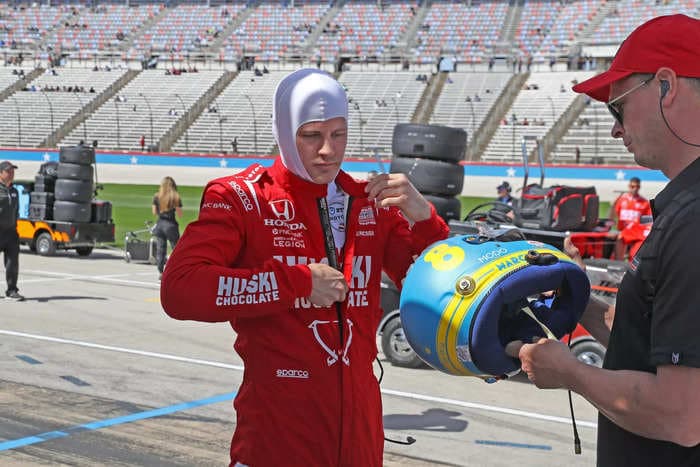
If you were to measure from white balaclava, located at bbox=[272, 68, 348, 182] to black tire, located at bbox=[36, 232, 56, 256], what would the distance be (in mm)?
17798

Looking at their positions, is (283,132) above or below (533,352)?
above

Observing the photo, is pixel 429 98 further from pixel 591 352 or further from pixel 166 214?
pixel 591 352

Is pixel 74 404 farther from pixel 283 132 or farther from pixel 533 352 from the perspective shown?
pixel 533 352

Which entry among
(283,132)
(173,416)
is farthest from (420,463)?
(283,132)

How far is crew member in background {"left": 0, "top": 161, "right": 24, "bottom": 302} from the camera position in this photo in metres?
12.9

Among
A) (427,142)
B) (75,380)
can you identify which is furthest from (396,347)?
(427,142)

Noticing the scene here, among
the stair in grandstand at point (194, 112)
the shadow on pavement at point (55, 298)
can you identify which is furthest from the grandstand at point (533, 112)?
the shadow on pavement at point (55, 298)

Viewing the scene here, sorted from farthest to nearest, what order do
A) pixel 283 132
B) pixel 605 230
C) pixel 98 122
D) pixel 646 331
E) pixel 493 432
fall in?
pixel 98 122 < pixel 605 230 < pixel 493 432 < pixel 283 132 < pixel 646 331

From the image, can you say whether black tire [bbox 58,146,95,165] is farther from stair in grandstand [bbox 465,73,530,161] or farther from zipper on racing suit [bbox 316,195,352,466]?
stair in grandstand [bbox 465,73,530,161]

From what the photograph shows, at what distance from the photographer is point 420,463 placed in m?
6.26

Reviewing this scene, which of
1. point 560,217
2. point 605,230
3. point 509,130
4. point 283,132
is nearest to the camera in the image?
point 283,132

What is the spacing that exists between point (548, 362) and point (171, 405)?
5.72m

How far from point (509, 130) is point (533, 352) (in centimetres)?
4108

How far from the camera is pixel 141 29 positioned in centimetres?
6306
